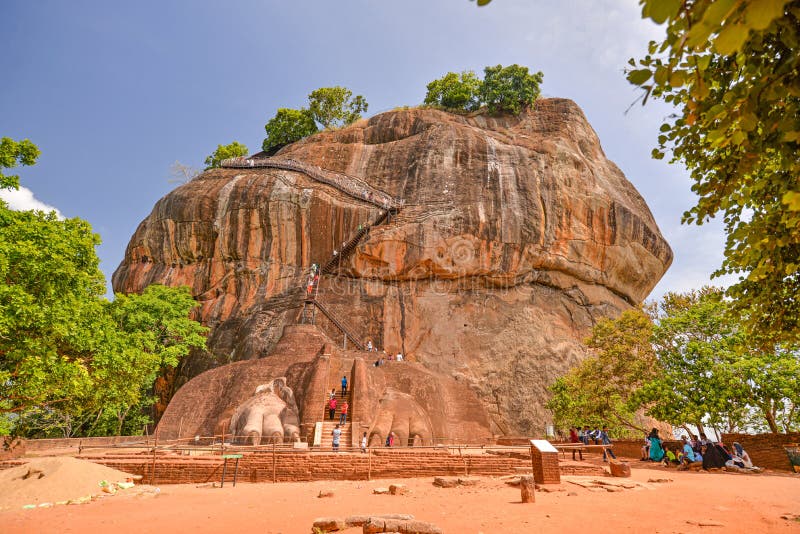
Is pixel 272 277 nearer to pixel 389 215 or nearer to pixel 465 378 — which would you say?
pixel 389 215

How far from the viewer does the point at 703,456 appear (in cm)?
1256

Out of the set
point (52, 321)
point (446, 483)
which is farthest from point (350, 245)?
point (446, 483)

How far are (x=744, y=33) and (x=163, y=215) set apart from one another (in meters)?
35.5

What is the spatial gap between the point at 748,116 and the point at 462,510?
639 cm

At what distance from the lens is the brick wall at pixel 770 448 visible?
12586 millimetres

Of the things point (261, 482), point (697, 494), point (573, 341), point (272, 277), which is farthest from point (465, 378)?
point (697, 494)

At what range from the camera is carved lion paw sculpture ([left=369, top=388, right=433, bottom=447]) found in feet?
55.2

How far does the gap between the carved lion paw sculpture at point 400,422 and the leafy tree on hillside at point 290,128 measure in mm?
32096

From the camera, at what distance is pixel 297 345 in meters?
21.5

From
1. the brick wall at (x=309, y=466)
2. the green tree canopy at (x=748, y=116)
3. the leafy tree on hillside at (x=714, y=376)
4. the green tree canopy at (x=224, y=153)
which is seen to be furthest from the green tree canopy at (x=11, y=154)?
the green tree canopy at (x=224, y=153)

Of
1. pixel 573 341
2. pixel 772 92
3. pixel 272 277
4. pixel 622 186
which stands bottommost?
pixel 772 92

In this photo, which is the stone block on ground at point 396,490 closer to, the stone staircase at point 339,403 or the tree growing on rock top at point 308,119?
the stone staircase at point 339,403

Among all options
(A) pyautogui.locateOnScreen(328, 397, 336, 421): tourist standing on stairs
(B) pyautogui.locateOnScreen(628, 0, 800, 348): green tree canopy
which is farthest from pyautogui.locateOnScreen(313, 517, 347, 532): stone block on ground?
(A) pyautogui.locateOnScreen(328, 397, 336, 421): tourist standing on stairs

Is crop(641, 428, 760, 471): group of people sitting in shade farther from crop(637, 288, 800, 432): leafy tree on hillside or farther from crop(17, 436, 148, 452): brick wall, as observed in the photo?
crop(17, 436, 148, 452): brick wall
